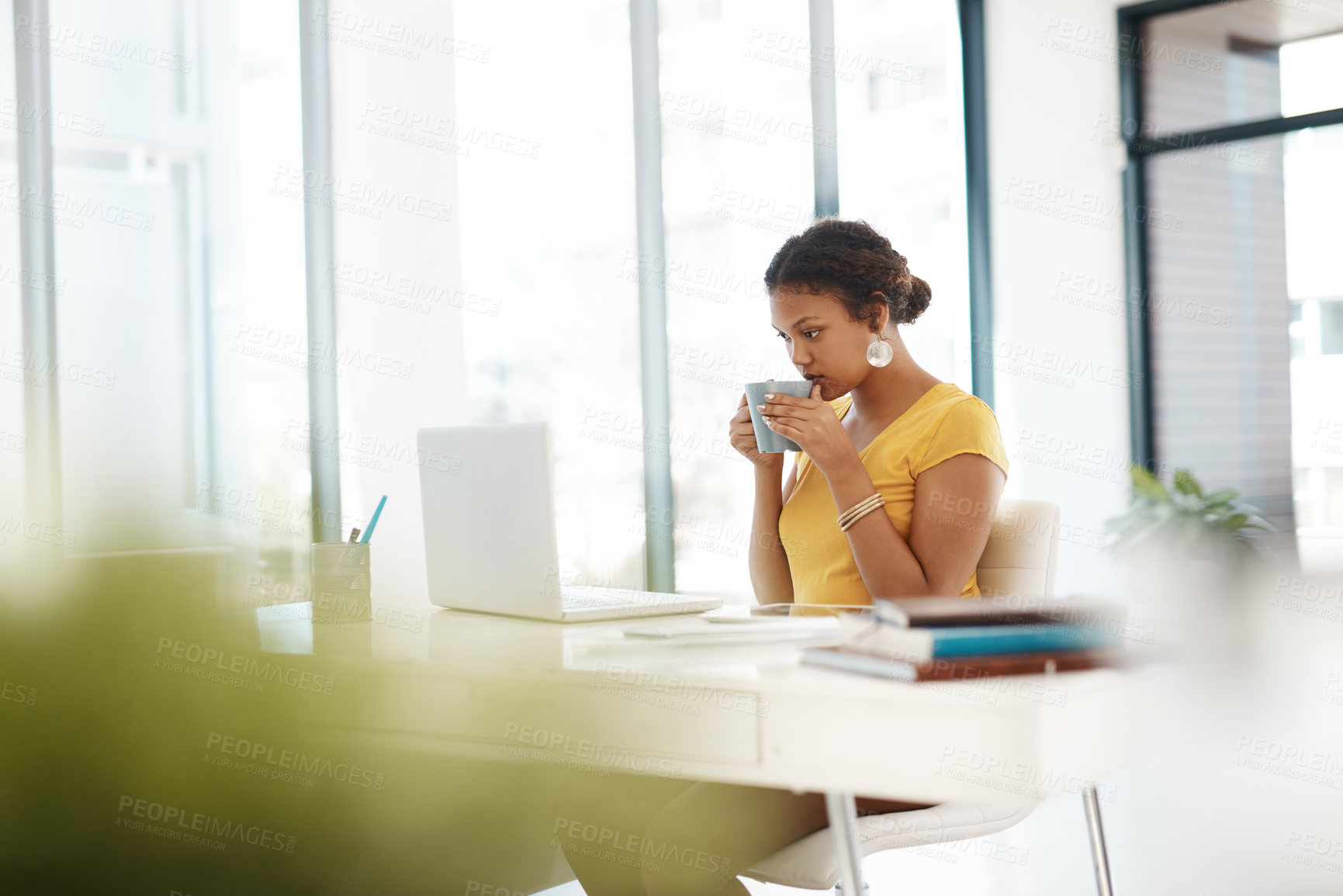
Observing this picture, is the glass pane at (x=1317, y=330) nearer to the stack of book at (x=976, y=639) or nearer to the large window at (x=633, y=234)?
the large window at (x=633, y=234)

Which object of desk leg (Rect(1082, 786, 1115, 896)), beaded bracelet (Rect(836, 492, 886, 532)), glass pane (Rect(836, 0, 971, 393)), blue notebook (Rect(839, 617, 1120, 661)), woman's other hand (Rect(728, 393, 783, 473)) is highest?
glass pane (Rect(836, 0, 971, 393))

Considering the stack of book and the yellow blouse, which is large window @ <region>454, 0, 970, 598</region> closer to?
the yellow blouse

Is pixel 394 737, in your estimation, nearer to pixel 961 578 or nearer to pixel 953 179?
pixel 961 578

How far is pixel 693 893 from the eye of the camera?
1300 millimetres

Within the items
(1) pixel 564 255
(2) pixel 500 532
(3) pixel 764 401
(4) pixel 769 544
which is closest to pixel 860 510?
(3) pixel 764 401

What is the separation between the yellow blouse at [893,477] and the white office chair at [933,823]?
77 mm

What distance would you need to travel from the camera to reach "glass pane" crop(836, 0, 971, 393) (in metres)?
4.27

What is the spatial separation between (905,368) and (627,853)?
3.06 ft

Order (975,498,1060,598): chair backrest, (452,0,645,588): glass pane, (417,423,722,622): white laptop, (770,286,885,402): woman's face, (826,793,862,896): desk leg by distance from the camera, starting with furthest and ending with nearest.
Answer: (452,0,645,588): glass pane
(770,286,885,402): woman's face
(975,498,1060,598): chair backrest
(417,423,722,622): white laptop
(826,793,862,896): desk leg

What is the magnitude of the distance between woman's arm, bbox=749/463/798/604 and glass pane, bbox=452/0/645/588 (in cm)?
127

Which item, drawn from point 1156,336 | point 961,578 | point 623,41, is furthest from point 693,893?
point 1156,336

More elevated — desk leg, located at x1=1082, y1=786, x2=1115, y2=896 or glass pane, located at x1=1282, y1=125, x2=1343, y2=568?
glass pane, located at x1=1282, y1=125, x2=1343, y2=568

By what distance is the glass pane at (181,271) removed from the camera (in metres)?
2.24

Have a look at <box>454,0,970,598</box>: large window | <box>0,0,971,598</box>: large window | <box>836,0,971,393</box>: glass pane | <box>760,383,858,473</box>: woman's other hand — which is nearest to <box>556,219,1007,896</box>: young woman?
<box>760,383,858,473</box>: woman's other hand
